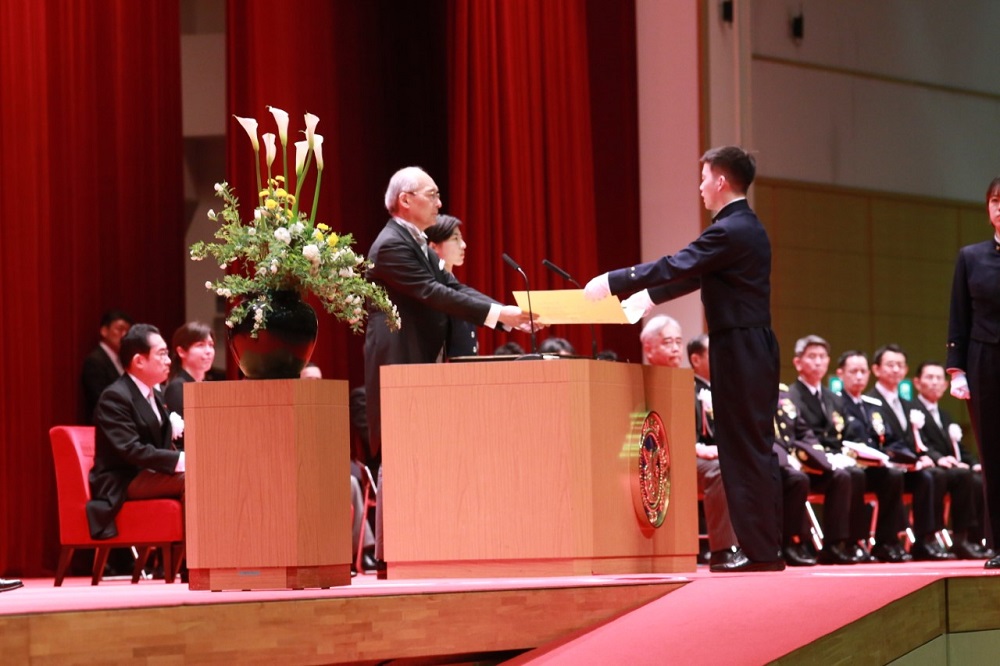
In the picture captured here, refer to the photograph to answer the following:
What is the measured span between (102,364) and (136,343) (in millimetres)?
1552

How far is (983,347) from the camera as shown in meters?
4.73

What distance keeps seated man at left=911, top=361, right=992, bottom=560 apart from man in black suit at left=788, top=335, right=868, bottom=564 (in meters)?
0.64

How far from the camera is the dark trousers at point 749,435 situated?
466 centimetres

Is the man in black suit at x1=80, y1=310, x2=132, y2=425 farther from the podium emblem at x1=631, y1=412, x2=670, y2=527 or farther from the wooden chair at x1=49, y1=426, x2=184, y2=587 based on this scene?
the podium emblem at x1=631, y1=412, x2=670, y2=527

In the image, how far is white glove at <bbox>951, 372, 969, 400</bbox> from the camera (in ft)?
15.7

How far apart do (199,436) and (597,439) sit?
1.17 meters

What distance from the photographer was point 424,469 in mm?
4418

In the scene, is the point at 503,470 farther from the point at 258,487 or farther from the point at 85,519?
the point at 85,519

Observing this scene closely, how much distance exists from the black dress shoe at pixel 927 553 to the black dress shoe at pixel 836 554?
56 centimetres

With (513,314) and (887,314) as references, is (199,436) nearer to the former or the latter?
(513,314)

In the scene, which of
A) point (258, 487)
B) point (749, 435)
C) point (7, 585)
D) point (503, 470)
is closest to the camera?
point (258, 487)

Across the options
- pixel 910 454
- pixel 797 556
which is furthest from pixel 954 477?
pixel 797 556

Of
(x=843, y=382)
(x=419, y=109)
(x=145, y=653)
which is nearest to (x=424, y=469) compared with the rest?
(x=145, y=653)

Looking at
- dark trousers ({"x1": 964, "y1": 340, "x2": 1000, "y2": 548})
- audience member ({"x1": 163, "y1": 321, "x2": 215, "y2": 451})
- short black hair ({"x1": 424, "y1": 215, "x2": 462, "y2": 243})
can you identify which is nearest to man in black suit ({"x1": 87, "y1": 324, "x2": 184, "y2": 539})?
audience member ({"x1": 163, "y1": 321, "x2": 215, "y2": 451})
